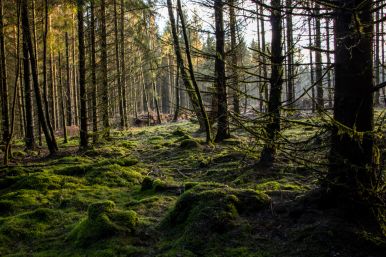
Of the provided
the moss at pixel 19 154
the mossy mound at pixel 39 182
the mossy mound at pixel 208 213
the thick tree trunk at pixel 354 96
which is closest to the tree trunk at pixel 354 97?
the thick tree trunk at pixel 354 96

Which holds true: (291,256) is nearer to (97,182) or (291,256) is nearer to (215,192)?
(215,192)

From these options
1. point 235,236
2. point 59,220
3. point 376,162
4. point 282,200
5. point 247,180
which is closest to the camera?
point 376,162

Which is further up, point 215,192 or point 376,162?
point 376,162

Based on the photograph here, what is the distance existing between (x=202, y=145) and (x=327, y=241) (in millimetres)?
9255

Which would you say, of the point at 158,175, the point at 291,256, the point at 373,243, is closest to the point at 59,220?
the point at 158,175

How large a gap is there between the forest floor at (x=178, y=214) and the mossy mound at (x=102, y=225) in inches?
0.6

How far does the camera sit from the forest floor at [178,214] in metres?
4.61

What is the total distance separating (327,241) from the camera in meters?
4.36

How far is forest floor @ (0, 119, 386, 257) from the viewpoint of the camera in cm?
461

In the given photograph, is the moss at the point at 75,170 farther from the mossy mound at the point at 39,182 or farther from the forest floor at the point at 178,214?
the mossy mound at the point at 39,182

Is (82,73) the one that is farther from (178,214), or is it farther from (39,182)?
(178,214)

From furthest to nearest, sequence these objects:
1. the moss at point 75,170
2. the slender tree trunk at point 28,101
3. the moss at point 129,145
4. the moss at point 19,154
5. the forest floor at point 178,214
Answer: the moss at point 129,145, the slender tree trunk at point 28,101, the moss at point 19,154, the moss at point 75,170, the forest floor at point 178,214

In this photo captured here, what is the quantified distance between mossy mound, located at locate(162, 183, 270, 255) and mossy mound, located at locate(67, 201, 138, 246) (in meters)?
0.63

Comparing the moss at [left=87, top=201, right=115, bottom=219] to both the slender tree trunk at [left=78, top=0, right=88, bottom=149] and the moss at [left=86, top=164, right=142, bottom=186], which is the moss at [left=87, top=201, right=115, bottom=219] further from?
the slender tree trunk at [left=78, top=0, right=88, bottom=149]
